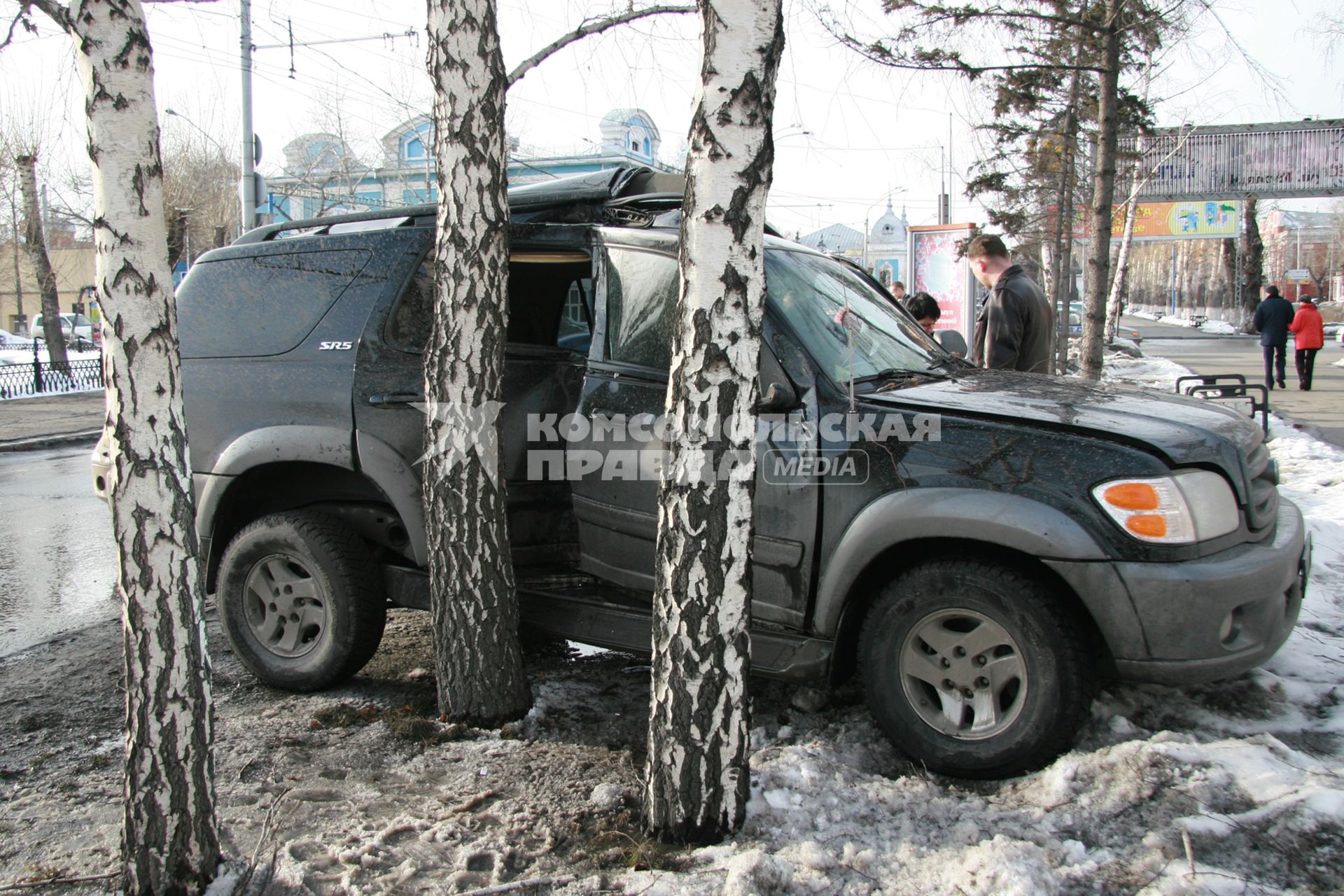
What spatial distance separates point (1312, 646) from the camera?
14.0 feet

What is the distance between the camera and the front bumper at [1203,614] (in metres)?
3.08

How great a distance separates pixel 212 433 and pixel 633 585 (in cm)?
214

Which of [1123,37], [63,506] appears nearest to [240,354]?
[63,506]

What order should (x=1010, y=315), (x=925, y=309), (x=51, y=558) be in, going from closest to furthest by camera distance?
1. (x=1010, y=315)
2. (x=51, y=558)
3. (x=925, y=309)

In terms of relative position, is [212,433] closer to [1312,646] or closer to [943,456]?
[943,456]

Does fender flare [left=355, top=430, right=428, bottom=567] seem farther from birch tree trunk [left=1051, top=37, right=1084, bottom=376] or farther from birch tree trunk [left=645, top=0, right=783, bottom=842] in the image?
birch tree trunk [left=1051, top=37, right=1084, bottom=376]

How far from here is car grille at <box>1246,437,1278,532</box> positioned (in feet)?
11.0

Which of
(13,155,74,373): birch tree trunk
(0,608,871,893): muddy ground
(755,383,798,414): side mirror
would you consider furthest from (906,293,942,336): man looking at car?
(13,155,74,373): birch tree trunk

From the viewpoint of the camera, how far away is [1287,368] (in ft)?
76.8

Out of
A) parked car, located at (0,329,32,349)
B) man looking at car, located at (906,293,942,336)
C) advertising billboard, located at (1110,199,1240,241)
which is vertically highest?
advertising billboard, located at (1110,199,1240,241)

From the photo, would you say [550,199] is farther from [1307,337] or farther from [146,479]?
[1307,337]

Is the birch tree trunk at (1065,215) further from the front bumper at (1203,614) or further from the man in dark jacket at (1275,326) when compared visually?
the front bumper at (1203,614)

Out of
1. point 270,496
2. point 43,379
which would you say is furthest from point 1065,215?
point 43,379

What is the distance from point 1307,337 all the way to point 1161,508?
1696cm
